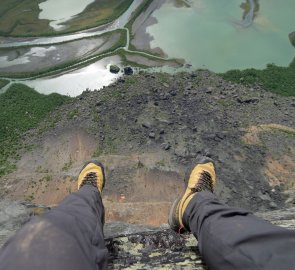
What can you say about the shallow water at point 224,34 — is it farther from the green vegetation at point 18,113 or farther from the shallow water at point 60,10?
the green vegetation at point 18,113

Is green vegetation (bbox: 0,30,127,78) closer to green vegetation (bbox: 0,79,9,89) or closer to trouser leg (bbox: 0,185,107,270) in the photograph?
green vegetation (bbox: 0,79,9,89)

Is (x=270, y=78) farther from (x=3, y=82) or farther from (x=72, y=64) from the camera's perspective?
(x=3, y=82)

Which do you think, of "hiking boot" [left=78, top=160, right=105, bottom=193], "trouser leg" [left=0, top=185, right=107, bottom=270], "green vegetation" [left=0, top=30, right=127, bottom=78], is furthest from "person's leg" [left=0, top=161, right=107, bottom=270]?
"green vegetation" [left=0, top=30, right=127, bottom=78]

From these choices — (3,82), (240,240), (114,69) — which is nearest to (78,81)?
(114,69)

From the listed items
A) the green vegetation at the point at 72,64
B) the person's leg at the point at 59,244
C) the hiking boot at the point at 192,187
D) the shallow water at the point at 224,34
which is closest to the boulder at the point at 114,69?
the green vegetation at the point at 72,64

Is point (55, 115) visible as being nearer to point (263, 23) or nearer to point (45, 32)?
point (45, 32)

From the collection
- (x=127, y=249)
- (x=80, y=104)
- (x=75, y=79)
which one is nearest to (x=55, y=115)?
(x=80, y=104)

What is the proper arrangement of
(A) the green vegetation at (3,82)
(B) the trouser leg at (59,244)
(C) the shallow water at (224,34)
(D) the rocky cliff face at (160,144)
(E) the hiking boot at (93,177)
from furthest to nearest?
(C) the shallow water at (224,34), (A) the green vegetation at (3,82), (D) the rocky cliff face at (160,144), (E) the hiking boot at (93,177), (B) the trouser leg at (59,244)
